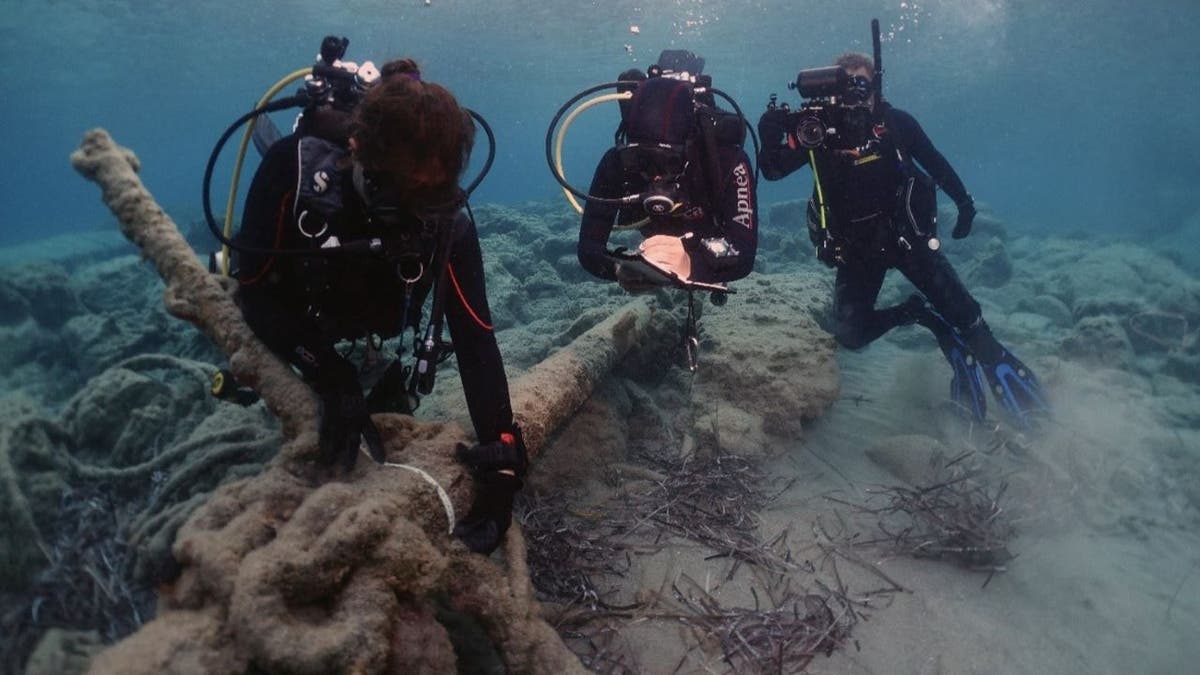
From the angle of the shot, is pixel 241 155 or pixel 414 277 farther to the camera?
pixel 241 155

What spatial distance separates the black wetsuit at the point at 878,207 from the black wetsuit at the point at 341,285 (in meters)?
4.10

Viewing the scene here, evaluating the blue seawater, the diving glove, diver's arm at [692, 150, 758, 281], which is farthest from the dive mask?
the blue seawater

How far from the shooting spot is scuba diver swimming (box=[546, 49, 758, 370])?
163 inches

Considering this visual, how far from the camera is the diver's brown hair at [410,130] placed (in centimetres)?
212

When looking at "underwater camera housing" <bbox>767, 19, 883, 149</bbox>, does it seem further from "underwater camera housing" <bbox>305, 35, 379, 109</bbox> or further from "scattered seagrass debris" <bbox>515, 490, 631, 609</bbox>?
"scattered seagrass debris" <bbox>515, 490, 631, 609</bbox>

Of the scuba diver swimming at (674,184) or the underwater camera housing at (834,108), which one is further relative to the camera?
the underwater camera housing at (834,108)

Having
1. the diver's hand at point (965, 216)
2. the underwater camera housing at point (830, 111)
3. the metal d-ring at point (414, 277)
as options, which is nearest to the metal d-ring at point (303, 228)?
the metal d-ring at point (414, 277)

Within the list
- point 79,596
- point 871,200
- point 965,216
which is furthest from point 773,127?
point 79,596

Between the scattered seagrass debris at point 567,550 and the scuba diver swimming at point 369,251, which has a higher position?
the scuba diver swimming at point 369,251

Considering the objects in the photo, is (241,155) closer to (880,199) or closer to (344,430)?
(344,430)

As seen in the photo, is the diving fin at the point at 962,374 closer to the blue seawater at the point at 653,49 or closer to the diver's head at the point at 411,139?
the diver's head at the point at 411,139

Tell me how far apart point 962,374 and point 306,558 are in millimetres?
6583

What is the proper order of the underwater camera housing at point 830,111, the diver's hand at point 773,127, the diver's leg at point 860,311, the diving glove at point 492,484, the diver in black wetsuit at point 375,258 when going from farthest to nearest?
the diver's leg at point 860,311 < the diver's hand at point 773,127 < the underwater camera housing at point 830,111 < the diving glove at point 492,484 < the diver in black wetsuit at point 375,258

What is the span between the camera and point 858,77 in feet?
19.0
